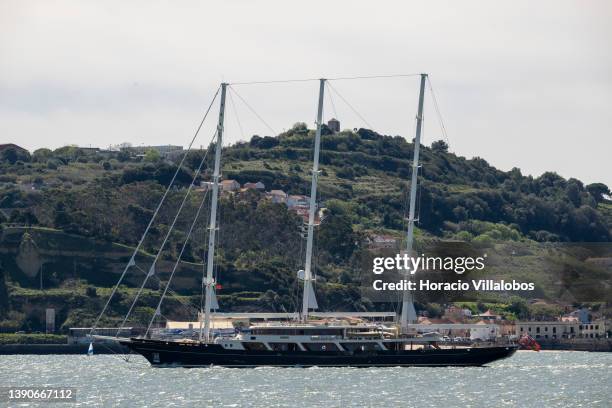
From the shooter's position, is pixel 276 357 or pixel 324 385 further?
pixel 276 357

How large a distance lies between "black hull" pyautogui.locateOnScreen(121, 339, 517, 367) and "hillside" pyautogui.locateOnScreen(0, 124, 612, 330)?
22.4 ft

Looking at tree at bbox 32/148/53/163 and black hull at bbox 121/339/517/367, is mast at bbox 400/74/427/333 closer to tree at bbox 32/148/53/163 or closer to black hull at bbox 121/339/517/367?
black hull at bbox 121/339/517/367

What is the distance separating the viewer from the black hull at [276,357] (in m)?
71.4

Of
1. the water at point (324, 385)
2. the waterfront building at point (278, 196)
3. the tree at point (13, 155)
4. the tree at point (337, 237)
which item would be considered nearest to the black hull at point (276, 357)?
the water at point (324, 385)

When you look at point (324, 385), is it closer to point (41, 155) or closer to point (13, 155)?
point (13, 155)

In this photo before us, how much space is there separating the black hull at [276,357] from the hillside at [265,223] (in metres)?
6.81

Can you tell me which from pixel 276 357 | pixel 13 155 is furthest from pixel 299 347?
pixel 13 155

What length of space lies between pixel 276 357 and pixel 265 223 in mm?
59369

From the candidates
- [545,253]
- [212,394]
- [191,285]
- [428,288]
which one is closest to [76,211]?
[191,285]

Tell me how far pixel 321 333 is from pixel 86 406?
2045 centimetres

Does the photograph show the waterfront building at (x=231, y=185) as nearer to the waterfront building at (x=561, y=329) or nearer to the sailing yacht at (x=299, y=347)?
the waterfront building at (x=561, y=329)

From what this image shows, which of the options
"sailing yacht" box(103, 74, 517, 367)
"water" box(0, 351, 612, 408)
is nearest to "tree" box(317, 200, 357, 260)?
"water" box(0, 351, 612, 408)

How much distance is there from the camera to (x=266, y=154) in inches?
7116

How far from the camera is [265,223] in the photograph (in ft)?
429
